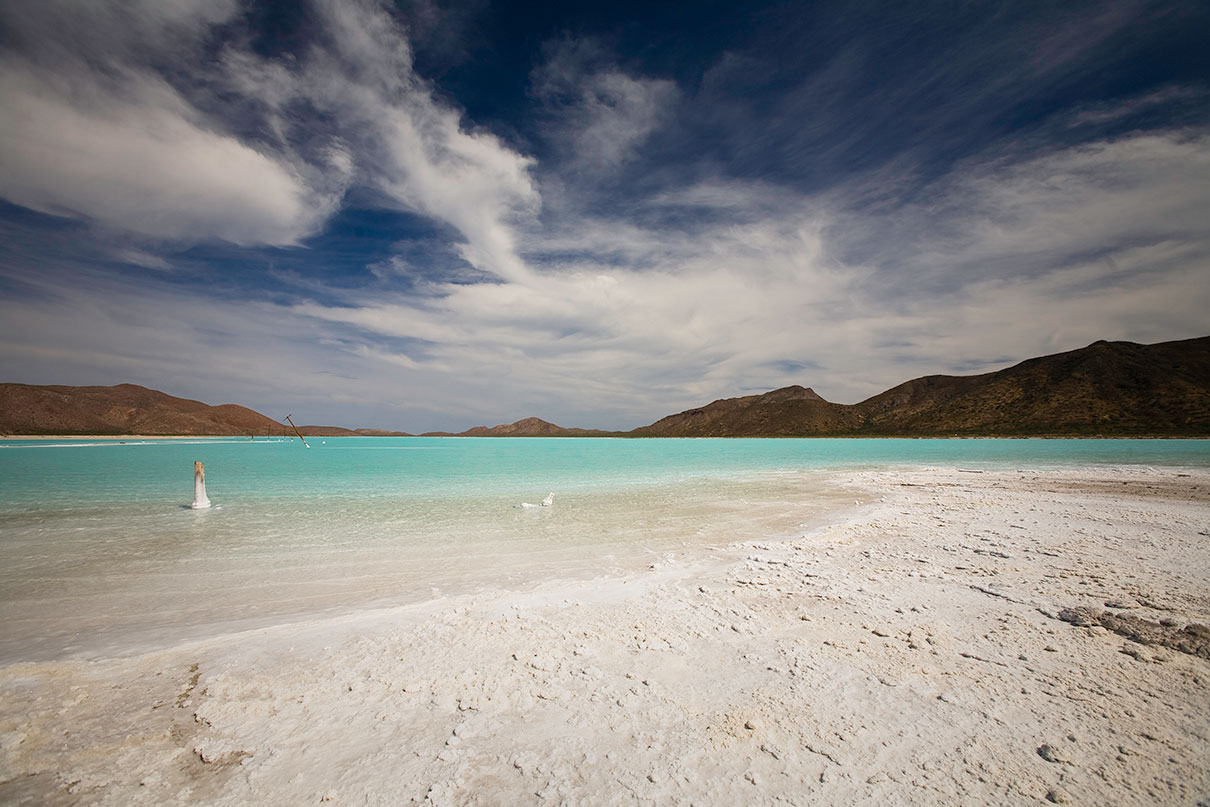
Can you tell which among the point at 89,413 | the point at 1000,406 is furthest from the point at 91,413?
the point at 1000,406

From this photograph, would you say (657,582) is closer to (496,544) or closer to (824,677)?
(824,677)

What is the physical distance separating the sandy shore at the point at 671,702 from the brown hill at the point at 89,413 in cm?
19229

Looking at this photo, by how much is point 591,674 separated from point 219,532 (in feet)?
37.4

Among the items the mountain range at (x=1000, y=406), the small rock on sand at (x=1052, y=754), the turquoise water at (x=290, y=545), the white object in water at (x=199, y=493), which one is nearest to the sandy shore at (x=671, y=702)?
the small rock on sand at (x=1052, y=754)

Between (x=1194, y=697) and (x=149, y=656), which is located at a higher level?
(x=1194, y=697)

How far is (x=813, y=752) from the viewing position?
330cm

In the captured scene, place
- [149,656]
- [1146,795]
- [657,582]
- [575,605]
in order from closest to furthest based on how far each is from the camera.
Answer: [1146,795], [149,656], [575,605], [657,582]

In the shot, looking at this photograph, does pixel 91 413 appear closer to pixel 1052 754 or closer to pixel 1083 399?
pixel 1052 754

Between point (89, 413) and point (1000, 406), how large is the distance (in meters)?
278

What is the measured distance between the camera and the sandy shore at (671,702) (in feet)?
9.93

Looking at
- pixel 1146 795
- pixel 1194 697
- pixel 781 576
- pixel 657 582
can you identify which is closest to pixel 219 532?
pixel 657 582

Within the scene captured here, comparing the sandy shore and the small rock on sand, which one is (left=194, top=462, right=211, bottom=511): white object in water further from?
the small rock on sand

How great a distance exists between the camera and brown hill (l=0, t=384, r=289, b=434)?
453 ft

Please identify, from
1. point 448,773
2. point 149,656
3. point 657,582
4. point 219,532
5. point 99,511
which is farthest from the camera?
point 99,511
